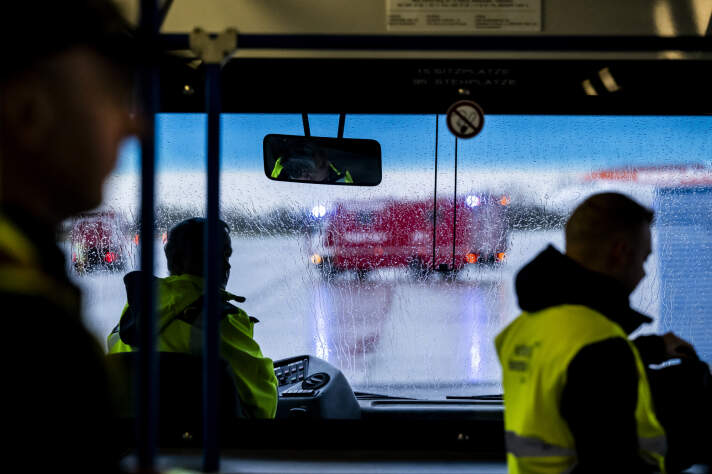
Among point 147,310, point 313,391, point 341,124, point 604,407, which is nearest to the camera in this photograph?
point 604,407

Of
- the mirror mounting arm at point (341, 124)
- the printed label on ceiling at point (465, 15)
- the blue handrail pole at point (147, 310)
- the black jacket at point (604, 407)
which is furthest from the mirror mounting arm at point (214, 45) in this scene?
the black jacket at point (604, 407)

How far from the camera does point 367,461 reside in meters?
2.67

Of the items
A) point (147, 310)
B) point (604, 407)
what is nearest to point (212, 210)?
point (147, 310)

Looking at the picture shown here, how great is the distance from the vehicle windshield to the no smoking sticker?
1.40 ft

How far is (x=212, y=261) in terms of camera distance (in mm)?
2113

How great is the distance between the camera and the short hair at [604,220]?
172 centimetres

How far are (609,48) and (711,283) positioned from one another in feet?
4.33

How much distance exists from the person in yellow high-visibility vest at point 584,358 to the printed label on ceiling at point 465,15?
0.96m

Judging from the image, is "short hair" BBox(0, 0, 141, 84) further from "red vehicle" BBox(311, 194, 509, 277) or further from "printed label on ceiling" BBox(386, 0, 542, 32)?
"red vehicle" BBox(311, 194, 509, 277)

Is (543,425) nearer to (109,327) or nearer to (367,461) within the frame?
(367,461)

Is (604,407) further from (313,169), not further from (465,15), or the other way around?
(313,169)

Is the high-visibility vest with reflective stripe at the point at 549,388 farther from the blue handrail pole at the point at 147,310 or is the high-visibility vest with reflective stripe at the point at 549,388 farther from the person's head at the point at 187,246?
the person's head at the point at 187,246

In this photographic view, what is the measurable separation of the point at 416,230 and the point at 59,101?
8.76 ft

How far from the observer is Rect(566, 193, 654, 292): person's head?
67.2 inches
